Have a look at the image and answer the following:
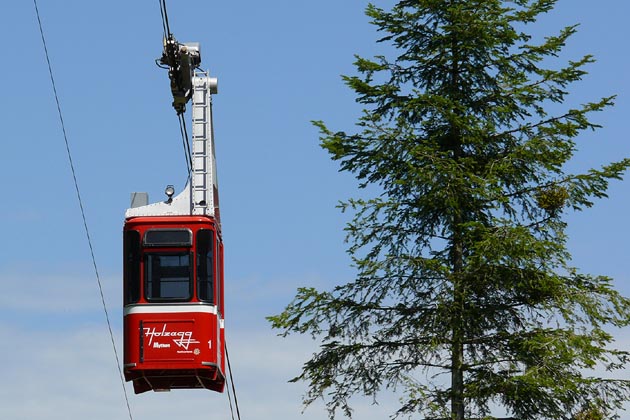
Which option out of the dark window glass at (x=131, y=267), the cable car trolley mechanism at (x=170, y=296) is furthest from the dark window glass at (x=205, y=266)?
the dark window glass at (x=131, y=267)

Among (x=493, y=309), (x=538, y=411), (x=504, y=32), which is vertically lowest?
(x=538, y=411)

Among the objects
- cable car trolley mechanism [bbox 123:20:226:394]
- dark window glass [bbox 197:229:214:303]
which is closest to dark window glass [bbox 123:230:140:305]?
cable car trolley mechanism [bbox 123:20:226:394]

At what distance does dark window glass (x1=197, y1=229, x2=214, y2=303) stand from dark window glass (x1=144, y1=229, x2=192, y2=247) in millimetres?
209

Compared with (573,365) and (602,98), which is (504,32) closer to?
(602,98)

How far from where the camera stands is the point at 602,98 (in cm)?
3450

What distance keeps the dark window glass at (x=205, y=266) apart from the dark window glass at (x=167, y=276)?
0.62 feet

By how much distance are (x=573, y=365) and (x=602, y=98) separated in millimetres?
5474

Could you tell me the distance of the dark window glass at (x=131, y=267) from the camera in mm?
30469

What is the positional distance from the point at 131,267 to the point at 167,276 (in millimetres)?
640

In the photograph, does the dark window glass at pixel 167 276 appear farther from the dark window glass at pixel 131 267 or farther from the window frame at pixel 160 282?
the dark window glass at pixel 131 267

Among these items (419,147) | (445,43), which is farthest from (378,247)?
(445,43)

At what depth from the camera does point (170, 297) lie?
30406 mm

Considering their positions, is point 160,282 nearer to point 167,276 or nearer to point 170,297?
point 167,276

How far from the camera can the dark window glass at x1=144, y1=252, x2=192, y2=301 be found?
1195 inches
